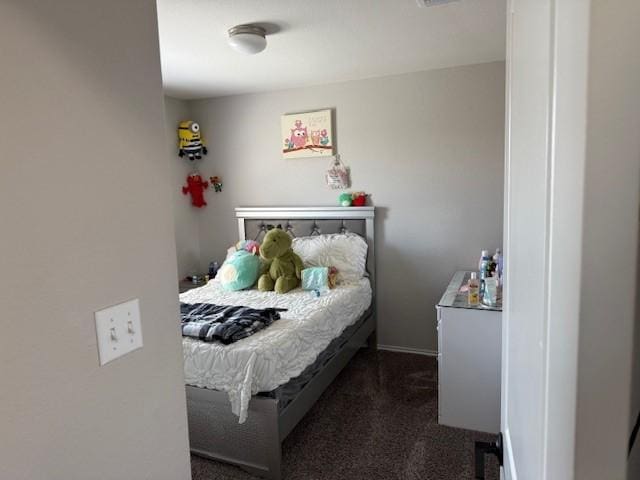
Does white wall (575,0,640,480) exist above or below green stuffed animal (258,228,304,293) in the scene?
above

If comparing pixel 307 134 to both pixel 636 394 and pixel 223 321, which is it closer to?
pixel 223 321

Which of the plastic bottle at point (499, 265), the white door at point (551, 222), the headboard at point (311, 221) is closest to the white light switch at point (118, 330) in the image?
the white door at point (551, 222)

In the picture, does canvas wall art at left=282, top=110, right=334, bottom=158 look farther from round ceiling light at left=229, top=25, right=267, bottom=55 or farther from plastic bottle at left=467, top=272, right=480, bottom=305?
plastic bottle at left=467, top=272, right=480, bottom=305

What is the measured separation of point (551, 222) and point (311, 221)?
3438 mm

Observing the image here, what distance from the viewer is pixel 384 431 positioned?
249 centimetres

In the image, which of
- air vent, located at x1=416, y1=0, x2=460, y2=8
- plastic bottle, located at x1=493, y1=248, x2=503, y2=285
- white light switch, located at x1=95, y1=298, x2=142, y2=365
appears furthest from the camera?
plastic bottle, located at x1=493, y1=248, x2=503, y2=285

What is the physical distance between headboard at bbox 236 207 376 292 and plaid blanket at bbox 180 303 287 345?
120cm

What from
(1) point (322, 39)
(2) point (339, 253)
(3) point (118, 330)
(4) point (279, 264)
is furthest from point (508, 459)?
(2) point (339, 253)

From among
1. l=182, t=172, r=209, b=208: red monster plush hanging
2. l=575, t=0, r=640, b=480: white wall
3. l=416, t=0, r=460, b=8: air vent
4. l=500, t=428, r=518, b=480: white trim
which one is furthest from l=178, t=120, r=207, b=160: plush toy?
l=575, t=0, r=640, b=480: white wall

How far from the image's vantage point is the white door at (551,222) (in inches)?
14.1

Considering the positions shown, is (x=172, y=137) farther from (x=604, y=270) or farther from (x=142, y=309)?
(x=604, y=270)

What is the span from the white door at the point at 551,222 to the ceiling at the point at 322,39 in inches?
68.6

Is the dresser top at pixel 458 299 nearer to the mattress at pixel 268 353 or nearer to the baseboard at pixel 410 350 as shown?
the mattress at pixel 268 353

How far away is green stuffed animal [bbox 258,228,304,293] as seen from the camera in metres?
3.27
